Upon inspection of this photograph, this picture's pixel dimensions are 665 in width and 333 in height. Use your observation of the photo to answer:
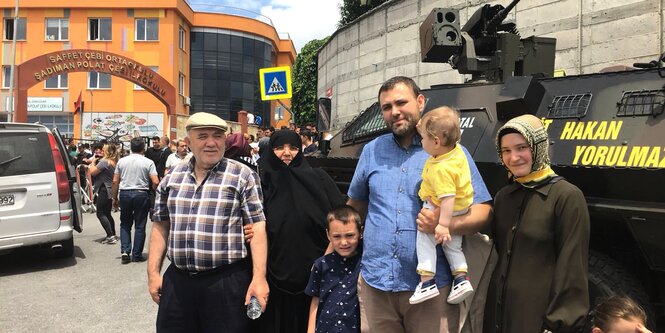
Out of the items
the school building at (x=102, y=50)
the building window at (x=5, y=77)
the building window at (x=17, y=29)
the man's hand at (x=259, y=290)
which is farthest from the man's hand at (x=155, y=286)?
the building window at (x=17, y=29)

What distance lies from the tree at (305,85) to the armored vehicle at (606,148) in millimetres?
33285

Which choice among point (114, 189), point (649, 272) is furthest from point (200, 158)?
point (114, 189)

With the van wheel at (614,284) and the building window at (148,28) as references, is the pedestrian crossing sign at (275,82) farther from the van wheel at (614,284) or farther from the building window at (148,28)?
the building window at (148,28)

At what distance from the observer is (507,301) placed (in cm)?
212

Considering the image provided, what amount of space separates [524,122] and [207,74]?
35136 millimetres

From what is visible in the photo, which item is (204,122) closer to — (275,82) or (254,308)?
(254,308)

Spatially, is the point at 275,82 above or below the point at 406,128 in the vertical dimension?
above

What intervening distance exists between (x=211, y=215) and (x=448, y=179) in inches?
47.6

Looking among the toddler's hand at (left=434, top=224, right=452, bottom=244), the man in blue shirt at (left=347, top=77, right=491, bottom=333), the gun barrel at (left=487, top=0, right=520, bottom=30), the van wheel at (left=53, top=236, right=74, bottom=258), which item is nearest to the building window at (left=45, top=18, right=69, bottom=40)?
the van wheel at (left=53, top=236, right=74, bottom=258)

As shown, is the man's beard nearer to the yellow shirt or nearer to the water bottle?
the yellow shirt

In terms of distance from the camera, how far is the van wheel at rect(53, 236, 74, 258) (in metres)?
6.70

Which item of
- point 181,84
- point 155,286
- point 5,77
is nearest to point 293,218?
point 155,286

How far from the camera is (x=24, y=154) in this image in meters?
6.11

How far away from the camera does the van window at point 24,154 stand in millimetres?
6008
